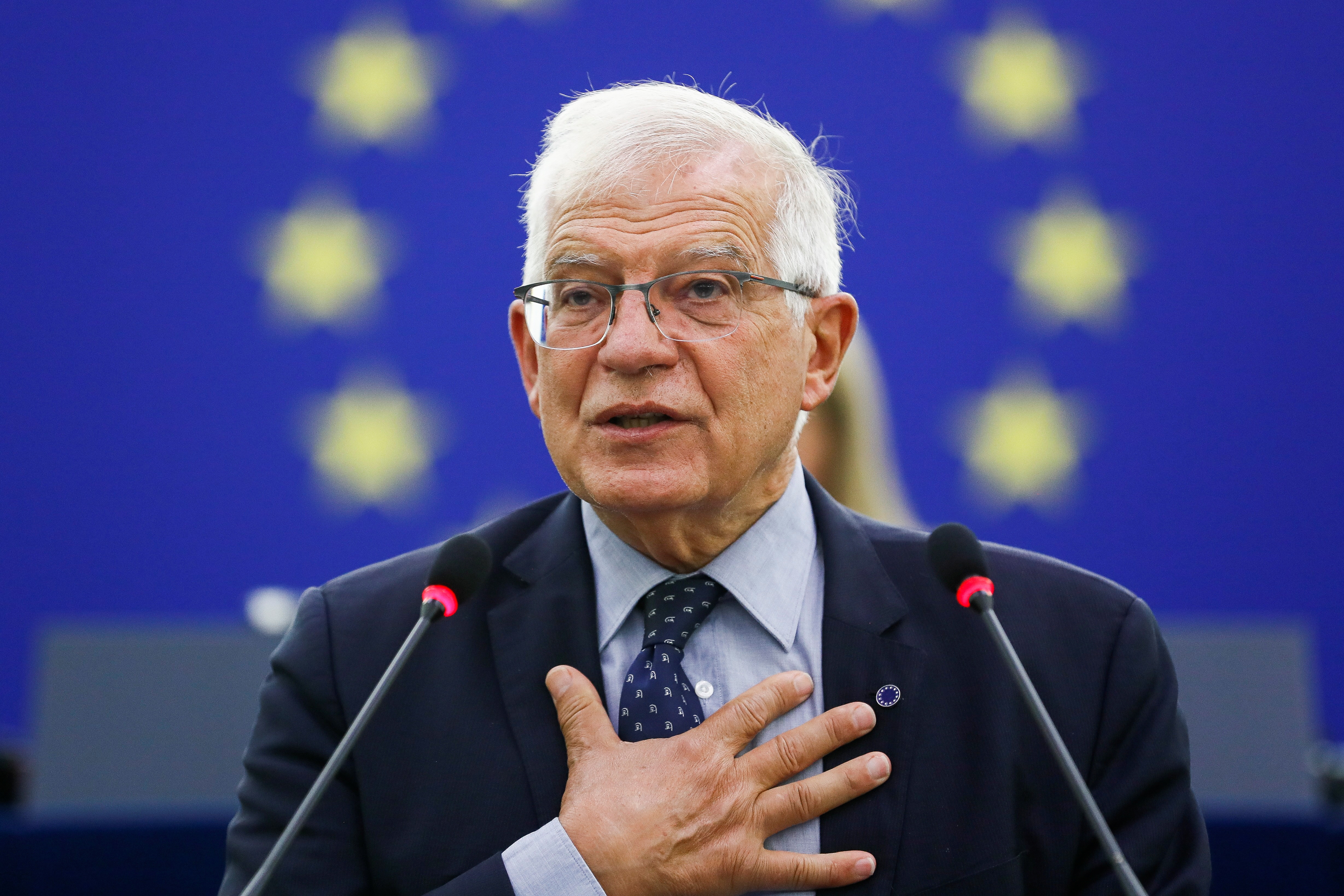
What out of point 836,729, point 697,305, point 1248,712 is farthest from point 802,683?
point 1248,712

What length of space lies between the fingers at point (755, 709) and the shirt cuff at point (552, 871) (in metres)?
0.20

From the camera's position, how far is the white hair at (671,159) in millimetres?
1544

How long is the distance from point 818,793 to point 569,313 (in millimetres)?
671

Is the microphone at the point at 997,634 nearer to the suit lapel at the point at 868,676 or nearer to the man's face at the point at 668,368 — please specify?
the suit lapel at the point at 868,676

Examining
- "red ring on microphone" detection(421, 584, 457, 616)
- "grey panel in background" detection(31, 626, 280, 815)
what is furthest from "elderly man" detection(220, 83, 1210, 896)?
"grey panel in background" detection(31, 626, 280, 815)

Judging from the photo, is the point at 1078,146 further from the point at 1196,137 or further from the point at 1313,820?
the point at 1313,820

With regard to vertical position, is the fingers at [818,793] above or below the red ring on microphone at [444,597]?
below

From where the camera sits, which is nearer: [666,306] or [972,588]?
[972,588]

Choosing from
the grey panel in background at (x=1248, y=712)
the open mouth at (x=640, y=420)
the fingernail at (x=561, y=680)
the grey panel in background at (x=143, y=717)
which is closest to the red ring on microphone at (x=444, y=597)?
the fingernail at (x=561, y=680)

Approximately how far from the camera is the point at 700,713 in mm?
1450

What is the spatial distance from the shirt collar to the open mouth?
0.20 meters

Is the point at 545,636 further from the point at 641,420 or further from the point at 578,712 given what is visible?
the point at 641,420

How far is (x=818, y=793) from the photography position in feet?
4.44

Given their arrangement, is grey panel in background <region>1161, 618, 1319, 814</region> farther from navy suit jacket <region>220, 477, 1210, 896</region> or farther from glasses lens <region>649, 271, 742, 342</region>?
glasses lens <region>649, 271, 742, 342</region>
